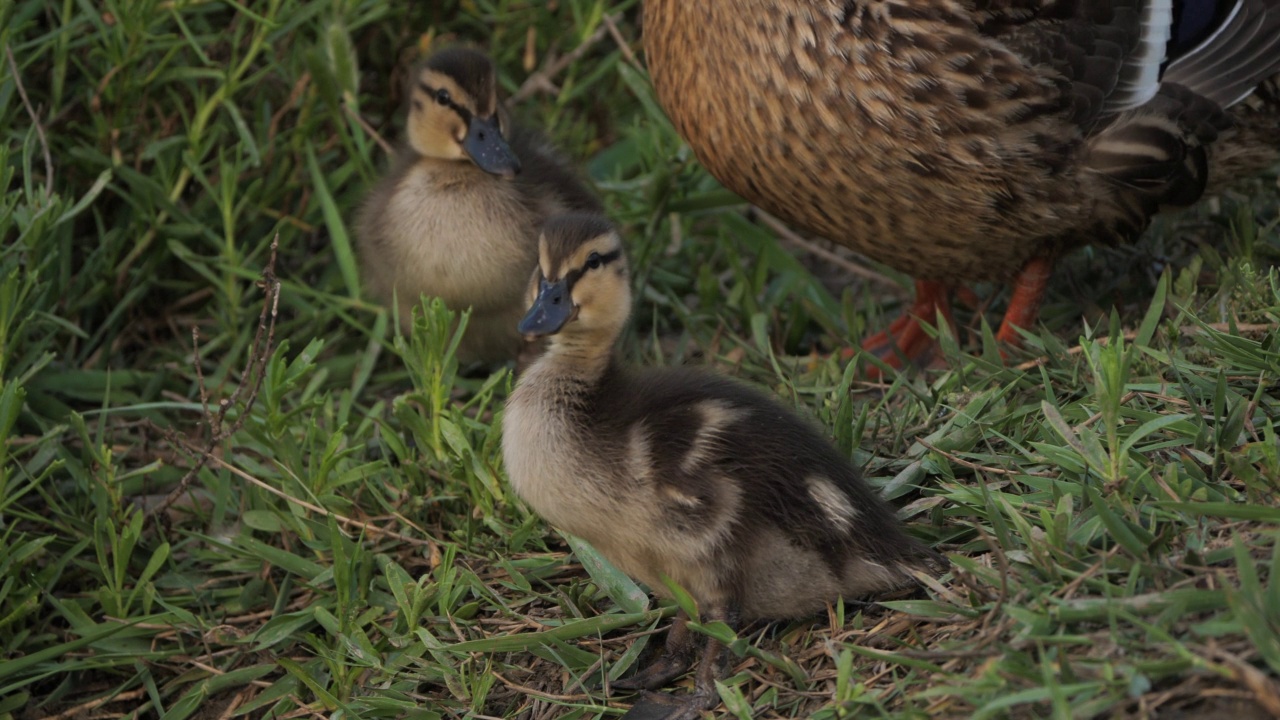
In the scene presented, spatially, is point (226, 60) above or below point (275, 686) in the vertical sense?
above

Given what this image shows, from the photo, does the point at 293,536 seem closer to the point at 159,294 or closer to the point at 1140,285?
the point at 159,294

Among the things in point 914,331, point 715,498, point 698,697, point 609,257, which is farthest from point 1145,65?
point 698,697

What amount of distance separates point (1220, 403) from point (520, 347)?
1.77 m

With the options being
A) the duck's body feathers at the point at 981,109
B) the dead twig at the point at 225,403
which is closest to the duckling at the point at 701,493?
the dead twig at the point at 225,403

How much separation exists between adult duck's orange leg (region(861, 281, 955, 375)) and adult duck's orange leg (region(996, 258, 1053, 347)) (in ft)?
0.86

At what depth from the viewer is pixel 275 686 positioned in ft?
9.62

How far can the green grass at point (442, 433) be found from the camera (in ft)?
7.89

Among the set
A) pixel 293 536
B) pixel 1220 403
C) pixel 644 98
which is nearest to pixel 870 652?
pixel 1220 403

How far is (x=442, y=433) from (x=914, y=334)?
143cm

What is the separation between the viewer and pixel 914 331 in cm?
394

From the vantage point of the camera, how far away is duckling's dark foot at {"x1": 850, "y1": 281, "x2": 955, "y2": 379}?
3.87 m

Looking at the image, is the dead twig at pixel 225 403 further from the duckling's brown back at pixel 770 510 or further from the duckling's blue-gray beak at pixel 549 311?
the duckling's brown back at pixel 770 510

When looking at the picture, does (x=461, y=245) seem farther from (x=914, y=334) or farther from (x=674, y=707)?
(x=674, y=707)

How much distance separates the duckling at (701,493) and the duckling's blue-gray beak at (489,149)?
0.88 meters
